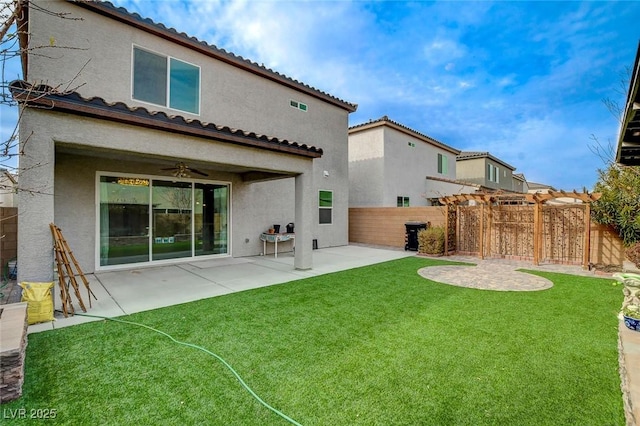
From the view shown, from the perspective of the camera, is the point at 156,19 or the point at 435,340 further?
the point at 156,19

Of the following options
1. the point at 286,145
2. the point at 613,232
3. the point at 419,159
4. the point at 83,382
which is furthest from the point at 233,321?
the point at 419,159

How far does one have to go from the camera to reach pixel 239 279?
7836 mm

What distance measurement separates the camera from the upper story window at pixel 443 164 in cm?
2214

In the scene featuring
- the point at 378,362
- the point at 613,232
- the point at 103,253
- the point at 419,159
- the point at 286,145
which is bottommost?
the point at 378,362

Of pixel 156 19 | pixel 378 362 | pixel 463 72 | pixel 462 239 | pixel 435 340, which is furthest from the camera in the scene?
pixel 463 72

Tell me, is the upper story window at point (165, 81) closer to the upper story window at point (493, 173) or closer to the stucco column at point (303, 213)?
the stucco column at point (303, 213)

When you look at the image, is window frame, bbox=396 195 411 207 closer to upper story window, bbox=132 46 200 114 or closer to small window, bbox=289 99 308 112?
small window, bbox=289 99 308 112

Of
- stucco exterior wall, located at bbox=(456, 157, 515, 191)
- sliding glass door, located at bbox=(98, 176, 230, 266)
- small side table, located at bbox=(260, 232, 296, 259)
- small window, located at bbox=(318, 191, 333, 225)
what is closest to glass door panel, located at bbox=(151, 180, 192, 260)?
sliding glass door, located at bbox=(98, 176, 230, 266)

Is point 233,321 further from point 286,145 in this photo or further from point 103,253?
point 103,253

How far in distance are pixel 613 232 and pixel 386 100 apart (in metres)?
18.8

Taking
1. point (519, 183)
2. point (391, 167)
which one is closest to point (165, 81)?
point (391, 167)

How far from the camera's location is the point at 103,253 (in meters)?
8.48

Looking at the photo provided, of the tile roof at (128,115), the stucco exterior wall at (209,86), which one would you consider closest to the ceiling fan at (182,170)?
the stucco exterior wall at (209,86)

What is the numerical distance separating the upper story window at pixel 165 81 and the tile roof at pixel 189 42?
60 centimetres
